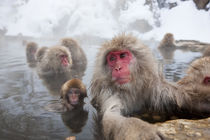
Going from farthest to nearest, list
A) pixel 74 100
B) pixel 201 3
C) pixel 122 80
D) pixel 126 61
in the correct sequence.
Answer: pixel 201 3
pixel 74 100
pixel 126 61
pixel 122 80

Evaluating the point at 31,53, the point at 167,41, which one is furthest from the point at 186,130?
the point at 167,41

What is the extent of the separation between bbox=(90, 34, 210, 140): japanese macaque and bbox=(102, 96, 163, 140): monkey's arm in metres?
0.03

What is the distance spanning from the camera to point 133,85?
226 cm

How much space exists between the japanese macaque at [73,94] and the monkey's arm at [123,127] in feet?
2.43

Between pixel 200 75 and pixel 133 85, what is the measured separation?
87 centimetres

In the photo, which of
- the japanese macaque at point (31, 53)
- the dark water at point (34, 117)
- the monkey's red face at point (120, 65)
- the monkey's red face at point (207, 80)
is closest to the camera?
the dark water at point (34, 117)

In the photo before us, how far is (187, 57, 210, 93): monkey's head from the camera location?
2438 millimetres

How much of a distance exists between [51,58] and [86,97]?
90.9 inches

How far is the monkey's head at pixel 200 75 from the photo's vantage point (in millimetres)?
2438

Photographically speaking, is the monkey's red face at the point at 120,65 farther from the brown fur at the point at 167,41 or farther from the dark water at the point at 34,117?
the brown fur at the point at 167,41

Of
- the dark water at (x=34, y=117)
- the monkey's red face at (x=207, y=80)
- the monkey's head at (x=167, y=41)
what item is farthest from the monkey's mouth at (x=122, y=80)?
the monkey's head at (x=167, y=41)

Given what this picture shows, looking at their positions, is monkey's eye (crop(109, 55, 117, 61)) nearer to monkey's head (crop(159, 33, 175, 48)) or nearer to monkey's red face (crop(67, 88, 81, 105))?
monkey's red face (crop(67, 88, 81, 105))

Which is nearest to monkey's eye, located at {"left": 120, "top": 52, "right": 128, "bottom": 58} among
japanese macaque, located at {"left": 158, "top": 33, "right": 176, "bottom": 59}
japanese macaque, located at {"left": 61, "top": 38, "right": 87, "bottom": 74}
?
japanese macaque, located at {"left": 61, "top": 38, "right": 87, "bottom": 74}

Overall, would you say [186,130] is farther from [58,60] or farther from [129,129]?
[58,60]
